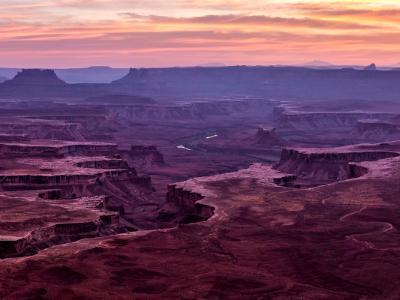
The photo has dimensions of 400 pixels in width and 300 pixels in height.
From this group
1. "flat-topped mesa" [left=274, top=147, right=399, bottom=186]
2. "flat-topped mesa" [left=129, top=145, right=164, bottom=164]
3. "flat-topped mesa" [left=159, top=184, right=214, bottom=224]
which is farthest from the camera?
"flat-topped mesa" [left=129, top=145, right=164, bottom=164]

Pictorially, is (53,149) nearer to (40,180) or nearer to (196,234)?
(40,180)

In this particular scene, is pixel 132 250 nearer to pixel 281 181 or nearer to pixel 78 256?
pixel 78 256

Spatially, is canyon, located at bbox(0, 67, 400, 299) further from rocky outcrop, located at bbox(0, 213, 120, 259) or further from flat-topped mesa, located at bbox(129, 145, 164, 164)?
flat-topped mesa, located at bbox(129, 145, 164, 164)

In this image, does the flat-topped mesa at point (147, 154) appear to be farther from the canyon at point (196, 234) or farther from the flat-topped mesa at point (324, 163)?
the canyon at point (196, 234)

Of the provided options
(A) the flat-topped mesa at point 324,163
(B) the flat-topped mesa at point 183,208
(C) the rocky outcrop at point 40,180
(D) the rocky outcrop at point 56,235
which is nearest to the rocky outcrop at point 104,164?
(C) the rocky outcrop at point 40,180

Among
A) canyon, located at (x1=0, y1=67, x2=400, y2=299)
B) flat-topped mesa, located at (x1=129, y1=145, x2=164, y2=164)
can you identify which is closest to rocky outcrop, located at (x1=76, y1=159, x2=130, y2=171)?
canyon, located at (x1=0, y1=67, x2=400, y2=299)

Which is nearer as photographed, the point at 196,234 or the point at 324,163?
the point at 196,234

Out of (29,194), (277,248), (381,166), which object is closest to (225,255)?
(277,248)

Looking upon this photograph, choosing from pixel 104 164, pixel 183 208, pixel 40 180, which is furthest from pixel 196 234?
pixel 104 164
